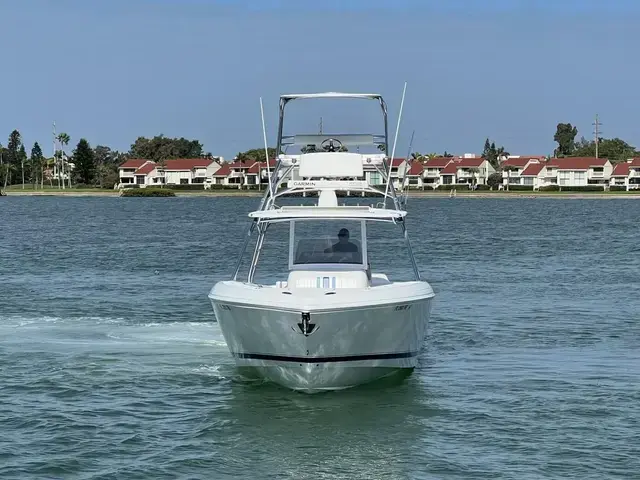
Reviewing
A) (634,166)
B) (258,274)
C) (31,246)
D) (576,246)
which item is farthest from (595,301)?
(634,166)

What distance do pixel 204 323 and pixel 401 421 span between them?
32.1 ft

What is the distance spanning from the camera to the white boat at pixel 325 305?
16.7 m

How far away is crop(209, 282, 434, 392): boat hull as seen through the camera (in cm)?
1659

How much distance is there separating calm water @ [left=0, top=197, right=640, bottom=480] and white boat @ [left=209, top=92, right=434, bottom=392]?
23.4 inches

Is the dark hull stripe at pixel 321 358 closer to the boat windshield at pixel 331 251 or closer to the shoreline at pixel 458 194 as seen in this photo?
the boat windshield at pixel 331 251

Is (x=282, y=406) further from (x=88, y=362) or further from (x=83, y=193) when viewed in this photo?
(x=83, y=193)

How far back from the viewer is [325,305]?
16484 mm

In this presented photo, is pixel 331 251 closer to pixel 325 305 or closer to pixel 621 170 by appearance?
pixel 325 305

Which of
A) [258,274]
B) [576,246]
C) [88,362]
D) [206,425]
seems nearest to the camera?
[206,425]

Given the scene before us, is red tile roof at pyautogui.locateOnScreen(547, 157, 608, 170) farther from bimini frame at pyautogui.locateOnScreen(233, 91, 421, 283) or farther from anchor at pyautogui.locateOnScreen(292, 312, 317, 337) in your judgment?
anchor at pyautogui.locateOnScreen(292, 312, 317, 337)

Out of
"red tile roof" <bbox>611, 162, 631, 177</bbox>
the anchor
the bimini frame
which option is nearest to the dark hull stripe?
the anchor

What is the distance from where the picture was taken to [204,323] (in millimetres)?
26172

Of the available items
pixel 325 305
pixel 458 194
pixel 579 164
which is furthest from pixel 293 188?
pixel 579 164

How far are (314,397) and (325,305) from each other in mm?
1878
